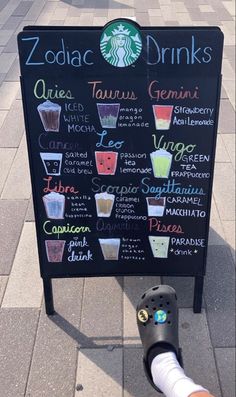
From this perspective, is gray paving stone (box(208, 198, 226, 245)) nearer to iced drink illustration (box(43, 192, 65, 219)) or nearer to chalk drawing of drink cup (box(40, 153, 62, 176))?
iced drink illustration (box(43, 192, 65, 219))

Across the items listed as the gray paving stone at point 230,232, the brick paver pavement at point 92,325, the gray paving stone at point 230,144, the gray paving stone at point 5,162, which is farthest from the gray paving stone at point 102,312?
the gray paving stone at point 230,144

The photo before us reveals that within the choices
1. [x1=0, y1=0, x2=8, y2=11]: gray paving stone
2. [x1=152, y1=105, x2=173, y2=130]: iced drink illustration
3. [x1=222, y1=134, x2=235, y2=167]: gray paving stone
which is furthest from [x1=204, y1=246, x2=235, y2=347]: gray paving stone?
[x1=0, y1=0, x2=8, y2=11]: gray paving stone

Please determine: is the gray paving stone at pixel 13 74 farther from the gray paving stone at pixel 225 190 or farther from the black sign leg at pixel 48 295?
the black sign leg at pixel 48 295

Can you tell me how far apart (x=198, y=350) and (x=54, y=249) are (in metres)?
0.88

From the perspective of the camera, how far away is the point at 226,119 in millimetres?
4785

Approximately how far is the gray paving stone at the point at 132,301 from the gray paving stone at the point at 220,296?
317 millimetres

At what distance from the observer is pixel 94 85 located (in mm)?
2072

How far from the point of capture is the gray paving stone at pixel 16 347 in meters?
2.35

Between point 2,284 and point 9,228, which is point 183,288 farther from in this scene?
point 9,228

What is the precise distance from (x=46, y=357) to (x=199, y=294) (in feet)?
2.77

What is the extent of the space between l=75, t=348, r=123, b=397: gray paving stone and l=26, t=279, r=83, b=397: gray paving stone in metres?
0.04

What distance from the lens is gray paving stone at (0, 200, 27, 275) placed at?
10.1ft

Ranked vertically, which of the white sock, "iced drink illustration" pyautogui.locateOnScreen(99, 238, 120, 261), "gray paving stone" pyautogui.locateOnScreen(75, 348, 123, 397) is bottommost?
"gray paving stone" pyautogui.locateOnScreen(75, 348, 123, 397)

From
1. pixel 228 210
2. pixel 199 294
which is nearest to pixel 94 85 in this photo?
pixel 199 294
